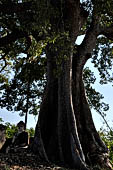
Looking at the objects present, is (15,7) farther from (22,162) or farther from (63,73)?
(22,162)

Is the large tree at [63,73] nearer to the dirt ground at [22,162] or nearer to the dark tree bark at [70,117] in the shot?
the dark tree bark at [70,117]

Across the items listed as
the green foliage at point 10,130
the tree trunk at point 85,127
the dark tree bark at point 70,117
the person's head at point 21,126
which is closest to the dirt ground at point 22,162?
the dark tree bark at point 70,117

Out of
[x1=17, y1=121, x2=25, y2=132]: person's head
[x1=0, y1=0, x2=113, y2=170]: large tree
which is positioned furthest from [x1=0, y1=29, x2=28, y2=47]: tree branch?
[x1=17, y1=121, x2=25, y2=132]: person's head

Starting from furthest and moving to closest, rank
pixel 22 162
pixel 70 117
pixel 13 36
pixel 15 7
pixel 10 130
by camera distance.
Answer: pixel 10 130
pixel 13 36
pixel 15 7
pixel 70 117
pixel 22 162

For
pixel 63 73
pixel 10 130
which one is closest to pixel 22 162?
pixel 63 73

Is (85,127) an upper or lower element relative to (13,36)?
lower

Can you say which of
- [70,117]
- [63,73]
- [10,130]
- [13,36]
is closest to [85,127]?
[70,117]

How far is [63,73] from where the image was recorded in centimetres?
753

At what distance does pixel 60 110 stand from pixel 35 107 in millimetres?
6146

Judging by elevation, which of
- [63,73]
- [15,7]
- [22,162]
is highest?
[15,7]

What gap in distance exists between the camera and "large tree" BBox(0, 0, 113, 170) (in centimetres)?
620

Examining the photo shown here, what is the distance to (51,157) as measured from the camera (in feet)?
23.2

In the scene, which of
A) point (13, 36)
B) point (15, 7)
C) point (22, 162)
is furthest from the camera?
point (13, 36)

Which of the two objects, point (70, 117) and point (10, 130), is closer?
point (70, 117)
